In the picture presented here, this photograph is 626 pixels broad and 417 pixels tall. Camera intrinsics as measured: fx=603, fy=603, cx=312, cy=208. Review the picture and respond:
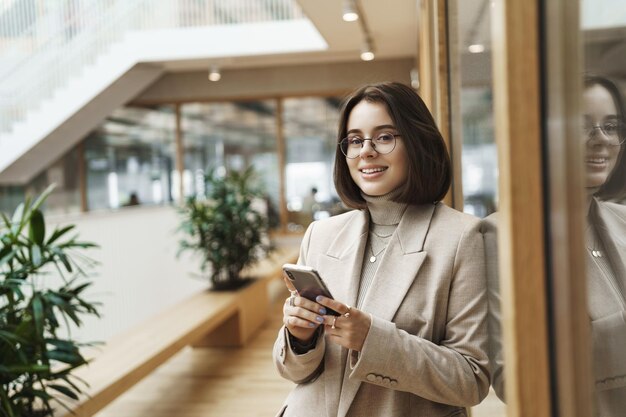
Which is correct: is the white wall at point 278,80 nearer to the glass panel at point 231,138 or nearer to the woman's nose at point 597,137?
the glass panel at point 231,138

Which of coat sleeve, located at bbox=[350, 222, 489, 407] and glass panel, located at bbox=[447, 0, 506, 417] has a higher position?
glass panel, located at bbox=[447, 0, 506, 417]

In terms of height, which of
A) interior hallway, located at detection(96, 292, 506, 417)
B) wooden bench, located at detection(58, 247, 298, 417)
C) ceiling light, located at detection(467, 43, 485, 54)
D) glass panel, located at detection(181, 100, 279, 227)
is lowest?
interior hallway, located at detection(96, 292, 506, 417)

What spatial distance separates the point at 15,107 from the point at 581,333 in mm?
9690

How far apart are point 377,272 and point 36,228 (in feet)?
6.41

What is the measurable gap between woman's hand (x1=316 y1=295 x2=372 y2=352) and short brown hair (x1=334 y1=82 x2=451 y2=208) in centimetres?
30

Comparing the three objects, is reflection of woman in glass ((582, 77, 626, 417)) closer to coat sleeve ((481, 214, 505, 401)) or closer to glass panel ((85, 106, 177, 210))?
coat sleeve ((481, 214, 505, 401))

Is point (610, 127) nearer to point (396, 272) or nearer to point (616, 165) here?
point (616, 165)

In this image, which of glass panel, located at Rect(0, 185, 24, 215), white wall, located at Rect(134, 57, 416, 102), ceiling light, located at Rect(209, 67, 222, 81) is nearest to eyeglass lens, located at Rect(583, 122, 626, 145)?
ceiling light, located at Rect(209, 67, 222, 81)

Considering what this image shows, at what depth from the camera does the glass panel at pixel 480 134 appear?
1.09 m

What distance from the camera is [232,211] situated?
19.0 ft

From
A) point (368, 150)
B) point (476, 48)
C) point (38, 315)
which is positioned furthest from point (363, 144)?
point (38, 315)

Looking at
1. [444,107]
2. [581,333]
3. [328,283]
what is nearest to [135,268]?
[444,107]

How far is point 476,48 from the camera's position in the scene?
1287 mm

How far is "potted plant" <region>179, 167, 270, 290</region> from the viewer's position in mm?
5719
